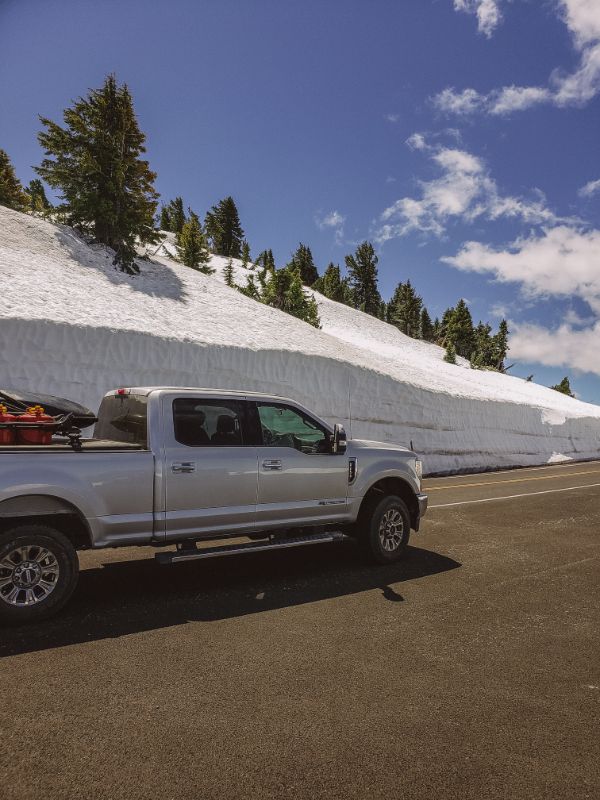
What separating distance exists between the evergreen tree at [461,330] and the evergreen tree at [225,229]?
164 feet

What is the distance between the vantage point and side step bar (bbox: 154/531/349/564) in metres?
4.96

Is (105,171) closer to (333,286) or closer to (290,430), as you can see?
(290,430)

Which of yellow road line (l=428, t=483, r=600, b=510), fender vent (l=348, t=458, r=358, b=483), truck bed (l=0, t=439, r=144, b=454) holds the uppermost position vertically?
truck bed (l=0, t=439, r=144, b=454)

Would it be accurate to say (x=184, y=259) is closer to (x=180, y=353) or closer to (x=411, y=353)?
(x=411, y=353)

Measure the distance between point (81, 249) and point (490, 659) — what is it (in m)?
31.1

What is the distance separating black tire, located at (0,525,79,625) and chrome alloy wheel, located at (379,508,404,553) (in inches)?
153

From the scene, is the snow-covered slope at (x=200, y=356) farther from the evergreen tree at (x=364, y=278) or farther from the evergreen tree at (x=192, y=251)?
the evergreen tree at (x=364, y=278)

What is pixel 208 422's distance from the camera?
5.63 metres

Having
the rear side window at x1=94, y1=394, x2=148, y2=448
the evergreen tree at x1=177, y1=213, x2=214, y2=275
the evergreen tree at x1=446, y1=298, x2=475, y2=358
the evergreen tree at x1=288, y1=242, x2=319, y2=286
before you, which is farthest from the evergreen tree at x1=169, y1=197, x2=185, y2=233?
the rear side window at x1=94, y1=394, x2=148, y2=448

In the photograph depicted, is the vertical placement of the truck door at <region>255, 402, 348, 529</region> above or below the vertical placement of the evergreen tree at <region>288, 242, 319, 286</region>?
below

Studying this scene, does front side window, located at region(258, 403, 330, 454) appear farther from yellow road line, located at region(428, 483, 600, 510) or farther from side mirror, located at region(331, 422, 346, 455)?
yellow road line, located at region(428, 483, 600, 510)

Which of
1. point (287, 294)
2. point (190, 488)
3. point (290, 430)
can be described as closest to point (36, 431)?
point (190, 488)

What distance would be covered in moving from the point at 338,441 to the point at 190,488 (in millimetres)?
2007

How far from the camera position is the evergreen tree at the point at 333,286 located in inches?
3952
